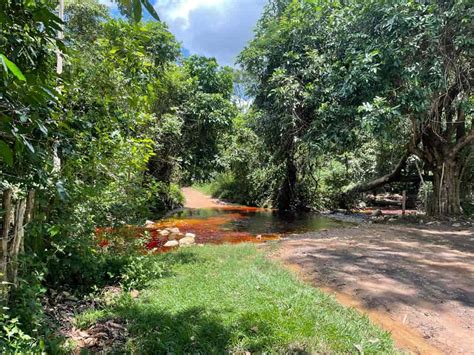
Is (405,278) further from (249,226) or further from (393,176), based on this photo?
(393,176)

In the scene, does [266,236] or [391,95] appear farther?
[266,236]

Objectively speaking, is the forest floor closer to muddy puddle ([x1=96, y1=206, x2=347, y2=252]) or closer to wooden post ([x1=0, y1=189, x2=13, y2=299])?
muddy puddle ([x1=96, y1=206, x2=347, y2=252])

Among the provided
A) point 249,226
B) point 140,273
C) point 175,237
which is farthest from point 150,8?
point 249,226

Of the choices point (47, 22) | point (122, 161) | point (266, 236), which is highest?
point (47, 22)

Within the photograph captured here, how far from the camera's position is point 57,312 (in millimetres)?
3695

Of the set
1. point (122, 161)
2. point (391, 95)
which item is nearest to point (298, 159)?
point (391, 95)

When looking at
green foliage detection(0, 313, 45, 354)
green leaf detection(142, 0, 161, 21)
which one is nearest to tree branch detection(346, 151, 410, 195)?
green foliage detection(0, 313, 45, 354)

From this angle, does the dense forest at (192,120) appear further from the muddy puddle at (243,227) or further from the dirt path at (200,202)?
the dirt path at (200,202)

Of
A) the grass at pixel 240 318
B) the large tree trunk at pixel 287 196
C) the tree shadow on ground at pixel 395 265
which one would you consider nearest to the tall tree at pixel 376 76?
the tree shadow on ground at pixel 395 265

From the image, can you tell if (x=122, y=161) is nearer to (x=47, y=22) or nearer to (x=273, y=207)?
(x=47, y=22)

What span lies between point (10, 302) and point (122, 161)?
2178mm

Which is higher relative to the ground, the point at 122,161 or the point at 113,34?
the point at 113,34

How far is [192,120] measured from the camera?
15773mm

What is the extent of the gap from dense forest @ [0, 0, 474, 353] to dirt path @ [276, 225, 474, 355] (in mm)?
2915
